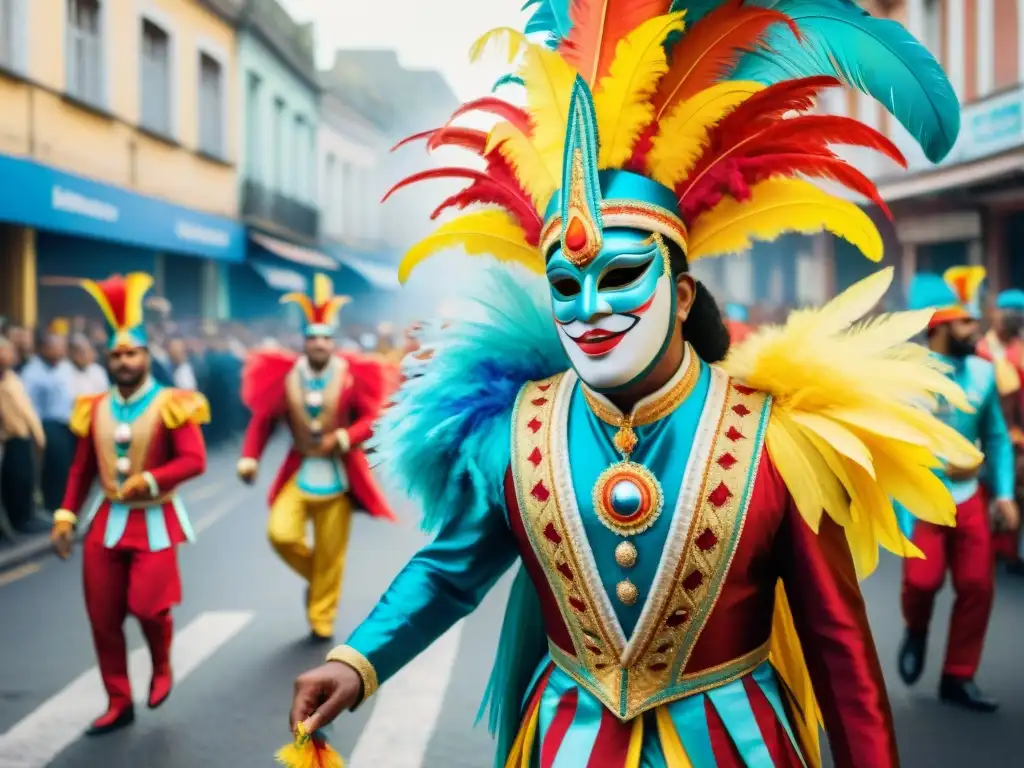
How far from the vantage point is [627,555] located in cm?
234

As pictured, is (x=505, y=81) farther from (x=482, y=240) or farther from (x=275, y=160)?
(x=275, y=160)

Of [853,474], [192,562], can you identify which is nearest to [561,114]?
[853,474]

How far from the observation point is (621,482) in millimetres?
2373

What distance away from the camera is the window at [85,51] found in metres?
14.8

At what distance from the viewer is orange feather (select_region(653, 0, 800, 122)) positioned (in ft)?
8.02

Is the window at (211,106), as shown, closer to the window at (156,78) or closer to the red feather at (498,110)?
the window at (156,78)

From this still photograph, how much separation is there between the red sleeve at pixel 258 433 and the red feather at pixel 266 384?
0.04 m

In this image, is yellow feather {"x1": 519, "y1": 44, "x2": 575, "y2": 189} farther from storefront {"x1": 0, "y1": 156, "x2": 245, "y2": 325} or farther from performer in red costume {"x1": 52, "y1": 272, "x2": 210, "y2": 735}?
storefront {"x1": 0, "y1": 156, "x2": 245, "y2": 325}

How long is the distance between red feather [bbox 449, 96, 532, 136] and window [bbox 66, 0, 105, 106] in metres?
13.5

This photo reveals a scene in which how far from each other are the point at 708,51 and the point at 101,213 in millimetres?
14046

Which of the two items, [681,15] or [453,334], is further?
[453,334]

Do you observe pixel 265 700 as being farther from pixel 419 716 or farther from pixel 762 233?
pixel 762 233

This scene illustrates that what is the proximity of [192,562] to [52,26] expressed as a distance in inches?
299

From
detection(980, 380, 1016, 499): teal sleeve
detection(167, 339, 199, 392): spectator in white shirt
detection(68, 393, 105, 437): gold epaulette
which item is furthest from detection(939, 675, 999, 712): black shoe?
detection(167, 339, 199, 392): spectator in white shirt
